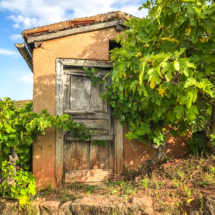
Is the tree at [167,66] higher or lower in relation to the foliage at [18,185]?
higher

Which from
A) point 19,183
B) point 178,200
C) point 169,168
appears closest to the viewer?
point 178,200

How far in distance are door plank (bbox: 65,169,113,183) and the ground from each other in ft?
0.37

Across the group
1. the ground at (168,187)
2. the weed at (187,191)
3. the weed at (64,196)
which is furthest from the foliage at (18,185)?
the weed at (187,191)

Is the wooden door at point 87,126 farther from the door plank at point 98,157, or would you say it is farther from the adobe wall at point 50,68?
the adobe wall at point 50,68

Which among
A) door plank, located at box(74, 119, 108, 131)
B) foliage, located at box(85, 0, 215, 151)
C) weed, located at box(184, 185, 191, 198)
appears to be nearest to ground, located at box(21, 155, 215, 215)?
weed, located at box(184, 185, 191, 198)

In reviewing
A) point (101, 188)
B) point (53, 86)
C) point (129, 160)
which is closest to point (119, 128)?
point (129, 160)

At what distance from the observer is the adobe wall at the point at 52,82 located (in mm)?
4445

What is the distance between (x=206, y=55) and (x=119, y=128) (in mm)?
2546

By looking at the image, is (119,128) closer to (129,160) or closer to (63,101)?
(129,160)

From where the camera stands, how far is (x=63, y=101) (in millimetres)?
4695

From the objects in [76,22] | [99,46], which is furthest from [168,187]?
[76,22]

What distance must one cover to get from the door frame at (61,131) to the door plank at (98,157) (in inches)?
9.0

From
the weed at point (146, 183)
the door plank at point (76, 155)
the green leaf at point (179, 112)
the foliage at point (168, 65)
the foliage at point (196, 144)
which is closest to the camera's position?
the foliage at point (168, 65)

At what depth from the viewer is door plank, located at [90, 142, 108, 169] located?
15.8 feet
